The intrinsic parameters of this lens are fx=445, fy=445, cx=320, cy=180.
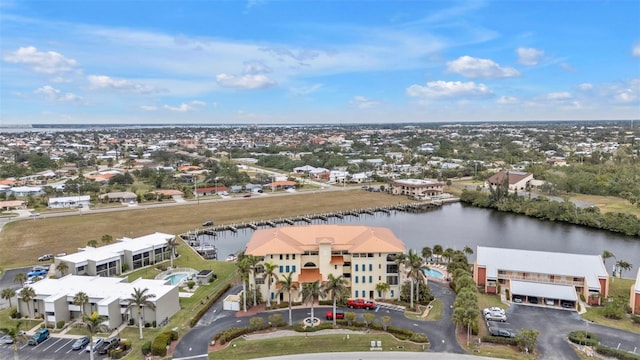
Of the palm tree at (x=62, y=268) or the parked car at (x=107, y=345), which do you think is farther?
the palm tree at (x=62, y=268)

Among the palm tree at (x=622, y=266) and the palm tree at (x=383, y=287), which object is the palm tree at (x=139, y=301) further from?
the palm tree at (x=622, y=266)

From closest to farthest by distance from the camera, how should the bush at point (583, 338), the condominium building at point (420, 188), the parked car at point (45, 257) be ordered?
the bush at point (583, 338), the parked car at point (45, 257), the condominium building at point (420, 188)

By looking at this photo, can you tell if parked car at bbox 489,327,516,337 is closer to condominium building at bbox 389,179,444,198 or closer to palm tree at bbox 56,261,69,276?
palm tree at bbox 56,261,69,276

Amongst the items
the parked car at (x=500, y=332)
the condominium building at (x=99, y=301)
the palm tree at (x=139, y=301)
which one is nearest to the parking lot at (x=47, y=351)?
the condominium building at (x=99, y=301)

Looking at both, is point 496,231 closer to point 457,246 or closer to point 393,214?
point 457,246

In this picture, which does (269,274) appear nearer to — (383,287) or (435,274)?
(383,287)

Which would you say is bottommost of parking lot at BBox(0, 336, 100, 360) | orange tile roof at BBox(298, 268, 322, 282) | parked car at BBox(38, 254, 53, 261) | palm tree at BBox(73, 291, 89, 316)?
parking lot at BBox(0, 336, 100, 360)

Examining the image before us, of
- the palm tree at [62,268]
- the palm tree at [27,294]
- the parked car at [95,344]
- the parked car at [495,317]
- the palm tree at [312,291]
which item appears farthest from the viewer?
the palm tree at [62,268]

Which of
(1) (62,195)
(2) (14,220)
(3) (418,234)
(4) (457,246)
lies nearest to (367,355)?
(4) (457,246)

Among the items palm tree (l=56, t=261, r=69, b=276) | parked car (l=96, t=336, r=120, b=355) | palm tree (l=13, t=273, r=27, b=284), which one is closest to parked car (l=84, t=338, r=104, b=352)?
parked car (l=96, t=336, r=120, b=355)
